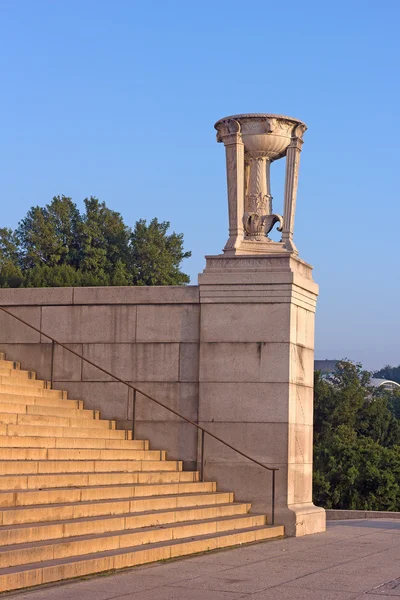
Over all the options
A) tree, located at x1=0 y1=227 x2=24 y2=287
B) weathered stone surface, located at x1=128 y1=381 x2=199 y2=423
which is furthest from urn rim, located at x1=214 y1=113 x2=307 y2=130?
tree, located at x1=0 y1=227 x2=24 y2=287

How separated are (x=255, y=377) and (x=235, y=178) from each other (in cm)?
341

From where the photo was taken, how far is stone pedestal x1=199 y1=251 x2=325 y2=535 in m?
16.1

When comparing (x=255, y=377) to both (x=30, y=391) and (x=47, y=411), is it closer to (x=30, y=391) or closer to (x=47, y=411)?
(x=47, y=411)

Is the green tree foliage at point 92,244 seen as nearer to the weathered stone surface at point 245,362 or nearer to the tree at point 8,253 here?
the tree at point 8,253

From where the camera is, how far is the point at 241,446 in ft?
53.3

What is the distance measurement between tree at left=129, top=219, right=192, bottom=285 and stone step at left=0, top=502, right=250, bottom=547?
39981 mm

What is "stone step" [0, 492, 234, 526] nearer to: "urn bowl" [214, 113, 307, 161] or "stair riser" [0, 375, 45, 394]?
"stair riser" [0, 375, 45, 394]

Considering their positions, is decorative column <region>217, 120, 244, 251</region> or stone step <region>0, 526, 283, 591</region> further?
decorative column <region>217, 120, 244, 251</region>

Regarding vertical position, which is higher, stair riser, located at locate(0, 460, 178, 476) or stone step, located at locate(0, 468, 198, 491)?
stair riser, located at locate(0, 460, 178, 476)

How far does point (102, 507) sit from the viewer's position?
1226 cm

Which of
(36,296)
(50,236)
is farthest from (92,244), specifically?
(36,296)

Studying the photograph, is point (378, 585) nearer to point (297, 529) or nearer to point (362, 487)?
A: point (297, 529)

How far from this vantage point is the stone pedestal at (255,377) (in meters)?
16.1

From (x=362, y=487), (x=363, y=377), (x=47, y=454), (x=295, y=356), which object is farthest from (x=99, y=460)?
(x=363, y=377)
